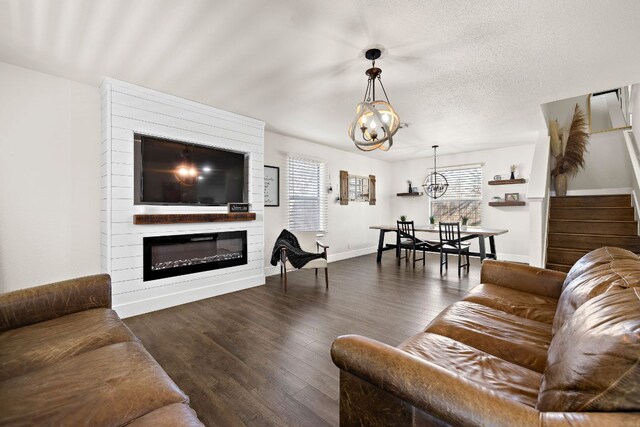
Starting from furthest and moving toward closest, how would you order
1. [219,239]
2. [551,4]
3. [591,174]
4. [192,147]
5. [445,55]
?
[591,174] → [219,239] → [192,147] → [445,55] → [551,4]

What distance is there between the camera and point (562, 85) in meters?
3.11

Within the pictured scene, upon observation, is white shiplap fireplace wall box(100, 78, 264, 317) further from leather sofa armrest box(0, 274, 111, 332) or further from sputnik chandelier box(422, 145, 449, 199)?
sputnik chandelier box(422, 145, 449, 199)

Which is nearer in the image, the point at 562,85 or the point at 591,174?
the point at 562,85

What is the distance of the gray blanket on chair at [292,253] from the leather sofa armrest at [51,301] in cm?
244

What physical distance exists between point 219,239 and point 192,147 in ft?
4.26

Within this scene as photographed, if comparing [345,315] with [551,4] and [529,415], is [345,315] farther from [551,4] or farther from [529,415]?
[551,4]

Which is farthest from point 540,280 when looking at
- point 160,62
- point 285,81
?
point 160,62

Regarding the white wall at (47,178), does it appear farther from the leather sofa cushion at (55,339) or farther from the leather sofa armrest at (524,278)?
the leather sofa armrest at (524,278)

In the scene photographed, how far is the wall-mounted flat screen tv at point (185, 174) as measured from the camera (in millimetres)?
3225

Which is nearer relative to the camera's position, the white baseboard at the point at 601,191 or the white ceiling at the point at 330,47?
the white ceiling at the point at 330,47

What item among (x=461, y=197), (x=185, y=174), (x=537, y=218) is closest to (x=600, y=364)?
(x=537, y=218)

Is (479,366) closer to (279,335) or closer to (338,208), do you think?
(279,335)

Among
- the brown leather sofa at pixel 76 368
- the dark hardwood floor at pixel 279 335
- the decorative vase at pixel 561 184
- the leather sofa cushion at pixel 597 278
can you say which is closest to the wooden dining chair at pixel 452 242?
the dark hardwood floor at pixel 279 335

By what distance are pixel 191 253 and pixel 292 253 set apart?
4.57 ft
